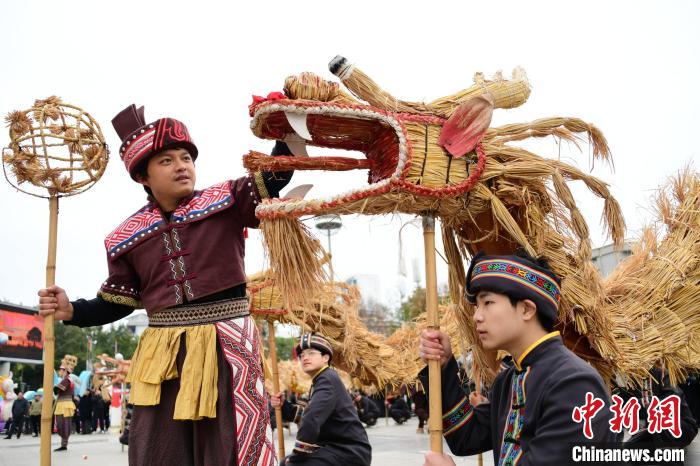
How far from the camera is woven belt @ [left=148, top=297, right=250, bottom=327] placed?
9.12 ft

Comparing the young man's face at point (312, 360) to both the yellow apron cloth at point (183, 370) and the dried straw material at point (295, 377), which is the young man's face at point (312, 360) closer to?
the yellow apron cloth at point (183, 370)

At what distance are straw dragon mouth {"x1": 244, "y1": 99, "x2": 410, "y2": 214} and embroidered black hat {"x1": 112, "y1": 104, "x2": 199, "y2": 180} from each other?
1.43ft

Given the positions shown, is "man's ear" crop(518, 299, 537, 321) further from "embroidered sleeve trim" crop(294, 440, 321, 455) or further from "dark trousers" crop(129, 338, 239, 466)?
"embroidered sleeve trim" crop(294, 440, 321, 455)

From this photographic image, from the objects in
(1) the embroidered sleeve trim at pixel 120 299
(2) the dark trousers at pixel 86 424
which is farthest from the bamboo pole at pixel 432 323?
(2) the dark trousers at pixel 86 424

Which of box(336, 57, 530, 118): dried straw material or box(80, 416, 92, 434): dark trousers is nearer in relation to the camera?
box(336, 57, 530, 118): dried straw material

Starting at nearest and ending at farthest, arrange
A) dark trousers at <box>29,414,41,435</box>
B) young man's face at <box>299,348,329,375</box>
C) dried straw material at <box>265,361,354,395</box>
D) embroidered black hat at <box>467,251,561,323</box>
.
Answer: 1. embroidered black hat at <box>467,251,561,323</box>
2. young man's face at <box>299,348,329,375</box>
3. dried straw material at <box>265,361,354,395</box>
4. dark trousers at <box>29,414,41,435</box>

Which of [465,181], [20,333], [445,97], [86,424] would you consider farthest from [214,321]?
[20,333]

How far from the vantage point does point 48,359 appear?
2.88 m

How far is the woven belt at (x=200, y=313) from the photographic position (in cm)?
278

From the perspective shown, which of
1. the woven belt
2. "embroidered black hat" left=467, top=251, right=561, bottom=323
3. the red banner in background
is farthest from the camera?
the red banner in background

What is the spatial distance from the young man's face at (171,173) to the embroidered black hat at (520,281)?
4.35 feet

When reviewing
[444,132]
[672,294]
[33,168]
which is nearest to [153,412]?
[33,168]

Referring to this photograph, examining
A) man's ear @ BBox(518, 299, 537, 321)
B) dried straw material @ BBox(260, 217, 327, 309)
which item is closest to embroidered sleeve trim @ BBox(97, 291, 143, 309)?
dried straw material @ BBox(260, 217, 327, 309)

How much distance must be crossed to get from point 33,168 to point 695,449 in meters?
7.28
